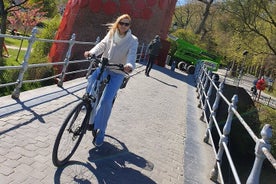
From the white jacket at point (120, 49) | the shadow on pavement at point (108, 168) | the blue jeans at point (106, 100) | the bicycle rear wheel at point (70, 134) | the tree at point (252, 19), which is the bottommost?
the shadow on pavement at point (108, 168)

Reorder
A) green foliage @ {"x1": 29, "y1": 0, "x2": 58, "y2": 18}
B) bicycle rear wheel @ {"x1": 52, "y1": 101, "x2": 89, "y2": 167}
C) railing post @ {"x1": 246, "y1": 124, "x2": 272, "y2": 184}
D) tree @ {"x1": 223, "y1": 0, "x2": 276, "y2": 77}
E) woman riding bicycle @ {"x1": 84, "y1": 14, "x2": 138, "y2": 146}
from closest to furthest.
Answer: railing post @ {"x1": 246, "y1": 124, "x2": 272, "y2": 184}, bicycle rear wheel @ {"x1": 52, "y1": 101, "x2": 89, "y2": 167}, woman riding bicycle @ {"x1": 84, "y1": 14, "x2": 138, "y2": 146}, tree @ {"x1": 223, "y1": 0, "x2": 276, "y2": 77}, green foliage @ {"x1": 29, "y1": 0, "x2": 58, "y2": 18}

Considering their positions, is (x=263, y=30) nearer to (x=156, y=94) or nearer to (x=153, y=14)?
(x=153, y=14)

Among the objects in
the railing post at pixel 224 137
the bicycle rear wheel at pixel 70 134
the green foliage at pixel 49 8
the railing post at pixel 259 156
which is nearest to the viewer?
the railing post at pixel 259 156

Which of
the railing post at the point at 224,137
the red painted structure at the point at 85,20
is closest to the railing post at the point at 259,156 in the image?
the railing post at the point at 224,137

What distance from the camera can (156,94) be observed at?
12094 mm

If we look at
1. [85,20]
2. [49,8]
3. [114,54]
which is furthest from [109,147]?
[49,8]

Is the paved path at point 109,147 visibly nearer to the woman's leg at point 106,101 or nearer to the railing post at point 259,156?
the woman's leg at point 106,101

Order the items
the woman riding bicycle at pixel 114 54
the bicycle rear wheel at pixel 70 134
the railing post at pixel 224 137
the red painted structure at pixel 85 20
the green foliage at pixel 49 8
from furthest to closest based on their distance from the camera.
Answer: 1. the green foliage at pixel 49 8
2. the red painted structure at pixel 85 20
3. the railing post at pixel 224 137
4. the woman riding bicycle at pixel 114 54
5. the bicycle rear wheel at pixel 70 134

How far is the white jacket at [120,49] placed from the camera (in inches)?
203

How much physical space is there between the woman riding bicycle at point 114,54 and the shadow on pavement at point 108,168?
0.93 ft

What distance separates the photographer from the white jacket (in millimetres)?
5148

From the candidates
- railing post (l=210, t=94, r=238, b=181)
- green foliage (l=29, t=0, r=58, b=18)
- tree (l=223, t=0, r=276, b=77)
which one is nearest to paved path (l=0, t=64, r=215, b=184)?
railing post (l=210, t=94, r=238, b=181)

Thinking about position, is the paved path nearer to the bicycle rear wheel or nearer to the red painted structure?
the bicycle rear wheel

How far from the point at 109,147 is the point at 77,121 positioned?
3.83 ft
